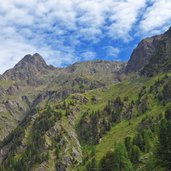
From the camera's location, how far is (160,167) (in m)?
89.2

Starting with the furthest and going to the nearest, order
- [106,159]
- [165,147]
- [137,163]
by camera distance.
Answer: [137,163] < [106,159] < [165,147]

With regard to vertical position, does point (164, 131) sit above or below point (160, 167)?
above

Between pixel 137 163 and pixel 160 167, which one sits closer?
pixel 160 167

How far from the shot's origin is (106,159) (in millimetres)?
159000

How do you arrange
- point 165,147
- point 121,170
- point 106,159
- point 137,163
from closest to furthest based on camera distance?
point 165,147 < point 121,170 < point 106,159 < point 137,163

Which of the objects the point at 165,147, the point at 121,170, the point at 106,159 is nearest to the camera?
the point at 165,147

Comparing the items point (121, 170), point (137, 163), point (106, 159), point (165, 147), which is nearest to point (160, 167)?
point (165, 147)

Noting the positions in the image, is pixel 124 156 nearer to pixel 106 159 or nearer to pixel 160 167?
pixel 106 159

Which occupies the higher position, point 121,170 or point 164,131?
point 164,131

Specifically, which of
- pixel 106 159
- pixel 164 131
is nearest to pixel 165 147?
pixel 164 131

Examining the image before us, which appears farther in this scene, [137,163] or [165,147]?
[137,163]

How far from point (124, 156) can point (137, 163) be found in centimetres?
3362

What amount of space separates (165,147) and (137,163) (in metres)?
93.3

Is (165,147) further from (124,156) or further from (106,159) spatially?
(106,159)
